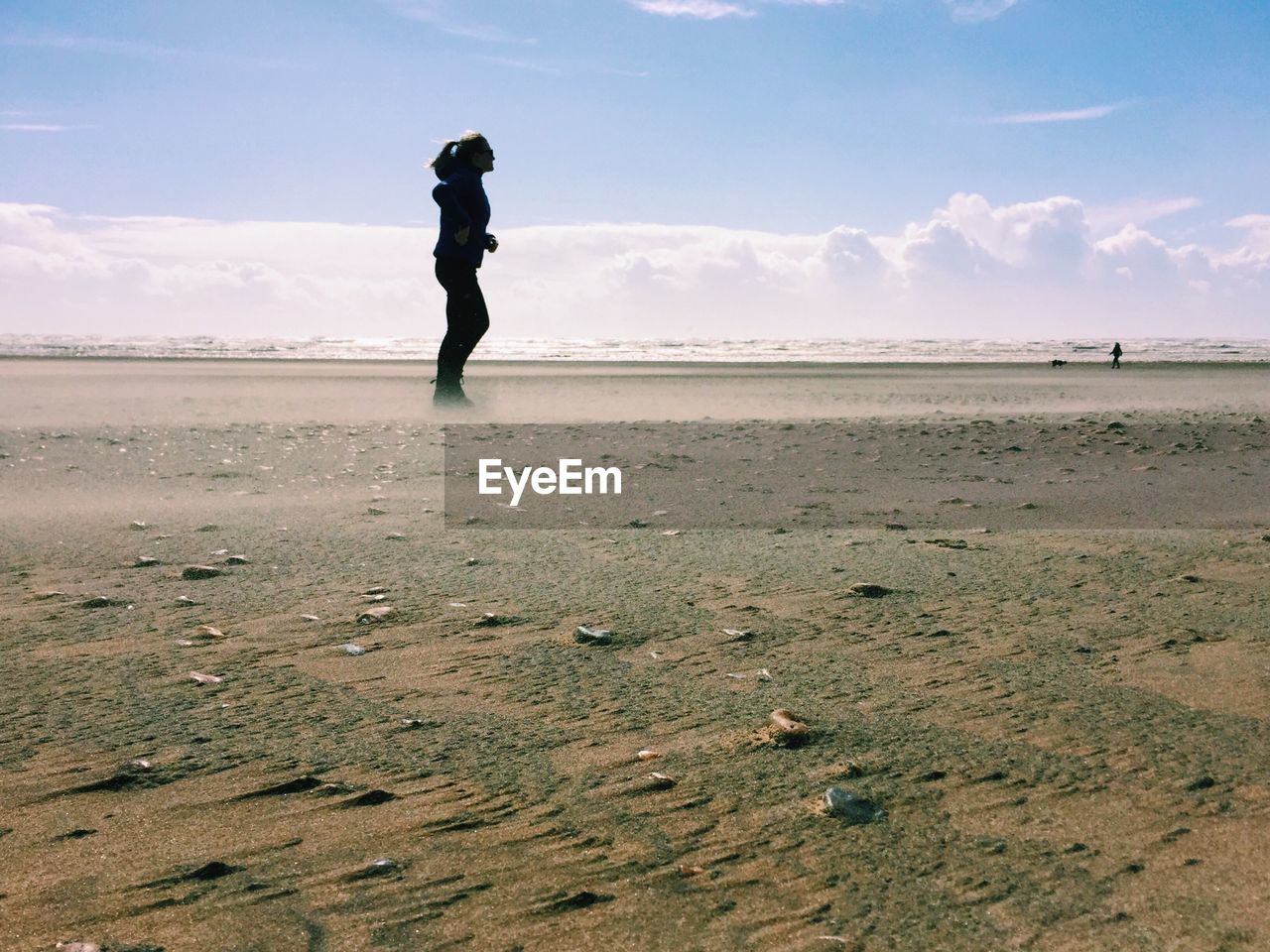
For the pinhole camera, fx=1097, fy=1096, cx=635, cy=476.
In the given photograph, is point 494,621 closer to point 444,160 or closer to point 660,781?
point 660,781

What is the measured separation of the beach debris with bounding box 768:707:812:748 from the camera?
8.13 ft

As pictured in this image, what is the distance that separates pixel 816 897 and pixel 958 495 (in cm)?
489

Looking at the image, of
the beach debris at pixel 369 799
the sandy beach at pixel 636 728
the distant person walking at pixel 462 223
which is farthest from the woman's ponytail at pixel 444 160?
the beach debris at pixel 369 799

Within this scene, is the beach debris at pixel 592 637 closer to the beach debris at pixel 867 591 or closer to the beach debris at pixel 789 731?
the beach debris at pixel 789 731

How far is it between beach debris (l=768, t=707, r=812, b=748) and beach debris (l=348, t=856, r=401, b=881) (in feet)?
3.04

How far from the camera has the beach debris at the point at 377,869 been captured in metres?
1.91

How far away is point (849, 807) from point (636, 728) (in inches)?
24.3

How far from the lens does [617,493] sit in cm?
651

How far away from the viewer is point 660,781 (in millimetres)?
2273

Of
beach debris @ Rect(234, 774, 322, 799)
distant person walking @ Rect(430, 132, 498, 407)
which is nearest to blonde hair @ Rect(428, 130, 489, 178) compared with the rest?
distant person walking @ Rect(430, 132, 498, 407)

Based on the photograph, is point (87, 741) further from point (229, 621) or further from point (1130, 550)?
point (1130, 550)

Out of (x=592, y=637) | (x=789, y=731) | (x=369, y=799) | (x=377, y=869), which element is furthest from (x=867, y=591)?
(x=377, y=869)

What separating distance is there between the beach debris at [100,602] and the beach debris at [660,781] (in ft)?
7.57

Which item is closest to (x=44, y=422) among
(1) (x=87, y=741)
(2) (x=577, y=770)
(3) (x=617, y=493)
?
(3) (x=617, y=493)
